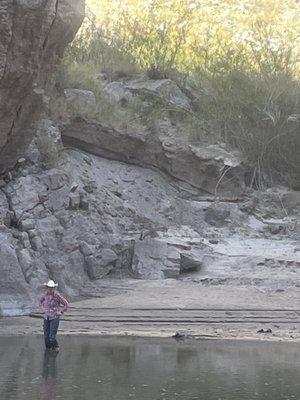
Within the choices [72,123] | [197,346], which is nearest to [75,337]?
[197,346]

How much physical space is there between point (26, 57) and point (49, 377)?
7.51 metres

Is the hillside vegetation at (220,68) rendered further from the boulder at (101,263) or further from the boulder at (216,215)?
the boulder at (101,263)

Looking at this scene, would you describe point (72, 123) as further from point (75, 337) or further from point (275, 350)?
point (275, 350)

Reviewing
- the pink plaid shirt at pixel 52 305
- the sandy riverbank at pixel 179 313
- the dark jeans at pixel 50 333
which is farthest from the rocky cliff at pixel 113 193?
the dark jeans at pixel 50 333

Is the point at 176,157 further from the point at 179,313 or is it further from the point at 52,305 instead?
the point at 52,305

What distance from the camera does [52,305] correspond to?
1146 cm

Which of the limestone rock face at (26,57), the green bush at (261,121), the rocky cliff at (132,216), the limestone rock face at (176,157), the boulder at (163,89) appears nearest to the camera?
the limestone rock face at (26,57)

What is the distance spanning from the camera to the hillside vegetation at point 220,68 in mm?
23391

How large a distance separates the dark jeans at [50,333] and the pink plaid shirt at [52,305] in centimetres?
14

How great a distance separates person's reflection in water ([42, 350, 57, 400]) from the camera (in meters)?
7.71

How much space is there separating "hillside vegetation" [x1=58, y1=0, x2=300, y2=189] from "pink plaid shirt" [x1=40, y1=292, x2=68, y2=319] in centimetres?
1097

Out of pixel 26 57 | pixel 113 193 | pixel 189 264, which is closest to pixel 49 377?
pixel 26 57

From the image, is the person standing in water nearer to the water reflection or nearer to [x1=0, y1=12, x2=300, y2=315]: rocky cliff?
the water reflection

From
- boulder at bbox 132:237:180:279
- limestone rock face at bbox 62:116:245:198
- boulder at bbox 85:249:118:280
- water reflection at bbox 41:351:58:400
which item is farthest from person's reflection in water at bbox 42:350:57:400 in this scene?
limestone rock face at bbox 62:116:245:198
